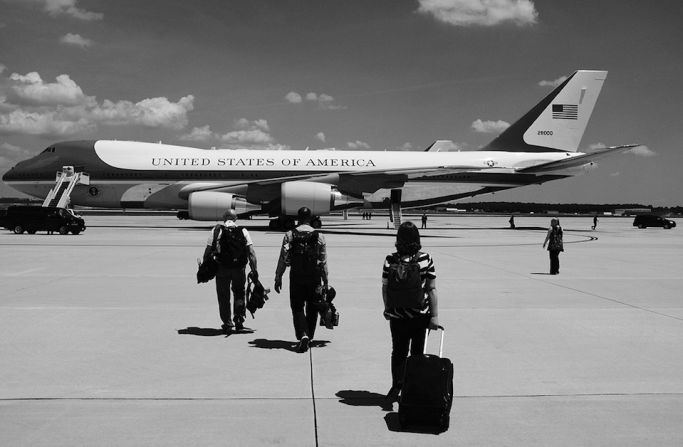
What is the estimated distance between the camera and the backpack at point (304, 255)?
706 centimetres

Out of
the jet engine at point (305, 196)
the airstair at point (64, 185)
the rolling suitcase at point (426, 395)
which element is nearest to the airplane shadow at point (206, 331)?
the rolling suitcase at point (426, 395)

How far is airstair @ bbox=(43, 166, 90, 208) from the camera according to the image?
1347 inches

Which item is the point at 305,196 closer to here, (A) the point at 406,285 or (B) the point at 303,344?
(B) the point at 303,344

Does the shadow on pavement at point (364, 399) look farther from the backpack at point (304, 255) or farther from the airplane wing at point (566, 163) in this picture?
the airplane wing at point (566, 163)

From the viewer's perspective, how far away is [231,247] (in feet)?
26.4

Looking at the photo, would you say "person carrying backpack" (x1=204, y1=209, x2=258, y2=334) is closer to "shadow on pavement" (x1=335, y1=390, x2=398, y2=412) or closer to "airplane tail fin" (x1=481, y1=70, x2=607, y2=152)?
"shadow on pavement" (x1=335, y1=390, x2=398, y2=412)

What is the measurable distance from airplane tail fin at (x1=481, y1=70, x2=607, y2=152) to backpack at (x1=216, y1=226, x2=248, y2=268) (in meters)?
34.6

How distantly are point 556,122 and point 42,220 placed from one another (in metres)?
30.8

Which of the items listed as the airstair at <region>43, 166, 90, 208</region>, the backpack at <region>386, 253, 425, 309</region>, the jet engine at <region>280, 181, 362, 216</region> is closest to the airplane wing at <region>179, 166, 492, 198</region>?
the jet engine at <region>280, 181, 362, 216</region>

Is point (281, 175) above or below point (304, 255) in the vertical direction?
above

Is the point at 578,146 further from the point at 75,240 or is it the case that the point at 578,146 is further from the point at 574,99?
the point at 75,240

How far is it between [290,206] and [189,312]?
22.6 meters

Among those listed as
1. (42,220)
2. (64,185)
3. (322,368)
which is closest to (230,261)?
(322,368)

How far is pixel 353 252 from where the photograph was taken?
68.6 ft
